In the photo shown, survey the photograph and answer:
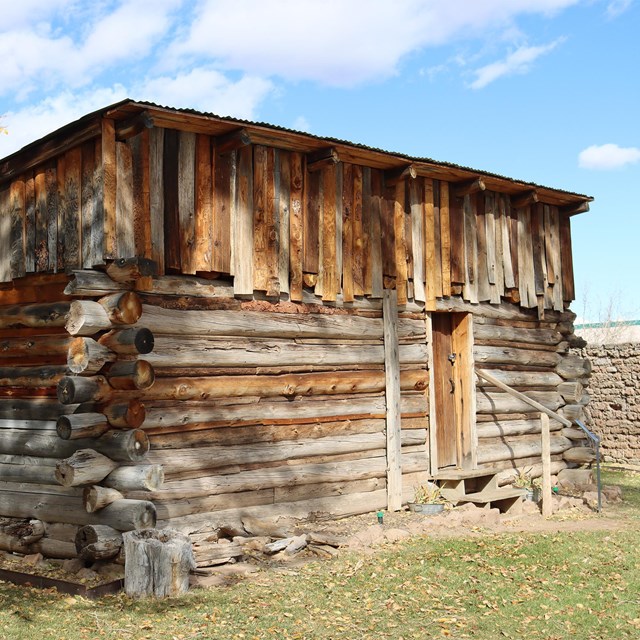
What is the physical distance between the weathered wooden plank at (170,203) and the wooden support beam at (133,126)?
14.8 inches

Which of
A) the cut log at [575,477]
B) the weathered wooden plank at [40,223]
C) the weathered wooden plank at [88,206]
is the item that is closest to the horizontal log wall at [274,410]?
the weathered wooden plank at [88,206]

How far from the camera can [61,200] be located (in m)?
9.71

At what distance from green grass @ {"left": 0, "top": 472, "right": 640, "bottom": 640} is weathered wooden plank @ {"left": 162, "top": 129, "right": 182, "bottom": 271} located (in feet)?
11.3

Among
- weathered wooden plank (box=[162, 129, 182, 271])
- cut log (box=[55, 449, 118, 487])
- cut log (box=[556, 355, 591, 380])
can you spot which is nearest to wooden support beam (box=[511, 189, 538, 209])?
cut log (box=[556, 355, 591, 380])

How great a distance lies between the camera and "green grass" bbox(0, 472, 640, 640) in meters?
6.89

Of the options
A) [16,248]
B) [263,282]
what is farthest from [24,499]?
[263,282]

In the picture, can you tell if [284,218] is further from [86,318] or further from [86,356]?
[86,356]

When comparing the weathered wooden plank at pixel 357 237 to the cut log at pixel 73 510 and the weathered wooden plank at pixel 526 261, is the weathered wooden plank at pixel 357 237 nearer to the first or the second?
the weathered wooden plank at pixel 526 261

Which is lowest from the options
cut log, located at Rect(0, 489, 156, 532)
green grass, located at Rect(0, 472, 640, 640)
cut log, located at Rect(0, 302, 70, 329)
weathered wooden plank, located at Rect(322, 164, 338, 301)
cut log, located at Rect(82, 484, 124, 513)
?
green grass, located at Rect(0, 472, 640, 640)

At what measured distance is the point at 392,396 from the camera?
11789mm

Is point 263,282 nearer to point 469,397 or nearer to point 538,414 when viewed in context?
point 469,397

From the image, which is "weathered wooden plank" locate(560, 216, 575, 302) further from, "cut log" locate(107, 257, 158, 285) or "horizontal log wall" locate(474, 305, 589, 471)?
"cut log" locate(107, 257, 158, 285)

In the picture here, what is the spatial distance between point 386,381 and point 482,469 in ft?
7.59

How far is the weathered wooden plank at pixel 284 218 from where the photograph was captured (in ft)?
34.6
